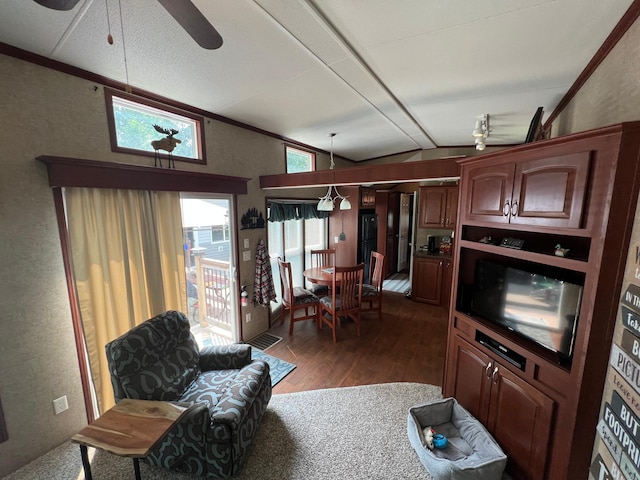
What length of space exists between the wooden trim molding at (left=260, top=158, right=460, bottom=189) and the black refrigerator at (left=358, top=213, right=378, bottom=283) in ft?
7.34

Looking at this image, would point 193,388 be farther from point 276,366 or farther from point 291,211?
point 291,211

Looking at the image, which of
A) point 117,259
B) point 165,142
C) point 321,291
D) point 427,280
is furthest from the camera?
point 427,280

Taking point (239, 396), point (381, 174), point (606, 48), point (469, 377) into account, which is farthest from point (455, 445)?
A: point (606, 48)

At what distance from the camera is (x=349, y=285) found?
3.41 metres

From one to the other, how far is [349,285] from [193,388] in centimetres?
208

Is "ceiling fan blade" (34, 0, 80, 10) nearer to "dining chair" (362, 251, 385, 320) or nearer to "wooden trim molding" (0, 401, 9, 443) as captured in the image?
"wooden trim molding" (0, 401, 9, 443)

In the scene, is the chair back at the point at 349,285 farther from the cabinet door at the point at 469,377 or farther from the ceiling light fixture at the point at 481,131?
the ceiling light fixture at the point at 481,131

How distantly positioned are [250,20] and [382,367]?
326 centimetres

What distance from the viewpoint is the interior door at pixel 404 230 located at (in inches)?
253

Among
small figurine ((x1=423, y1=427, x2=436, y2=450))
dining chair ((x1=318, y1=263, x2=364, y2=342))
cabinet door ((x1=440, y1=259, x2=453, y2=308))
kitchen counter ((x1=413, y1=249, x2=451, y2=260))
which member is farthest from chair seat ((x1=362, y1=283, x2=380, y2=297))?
small figurine ((x1=423, y1=427, x2=436, y2=450))

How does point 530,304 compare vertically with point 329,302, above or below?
above

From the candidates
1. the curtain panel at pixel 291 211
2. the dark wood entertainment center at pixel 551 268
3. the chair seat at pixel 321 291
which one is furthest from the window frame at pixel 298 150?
the dark wood entertainment center at pixel 551 268

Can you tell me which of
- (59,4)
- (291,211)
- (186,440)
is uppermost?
(59,4)

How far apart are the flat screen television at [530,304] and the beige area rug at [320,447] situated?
116 centimetres
